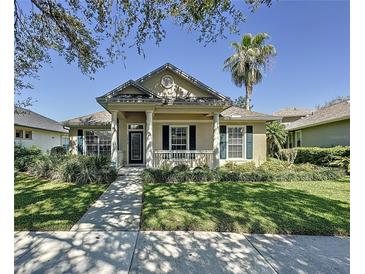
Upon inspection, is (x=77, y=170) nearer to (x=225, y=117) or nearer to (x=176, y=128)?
(x=176, y=128)

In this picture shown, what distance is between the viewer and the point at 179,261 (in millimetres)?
2971

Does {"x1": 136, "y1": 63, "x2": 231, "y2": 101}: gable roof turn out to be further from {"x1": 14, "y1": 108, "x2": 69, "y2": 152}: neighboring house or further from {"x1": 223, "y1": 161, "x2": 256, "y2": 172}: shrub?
{"x1": 14, "y1": 108, "x2": 69, "y2": 152}: neighboring house

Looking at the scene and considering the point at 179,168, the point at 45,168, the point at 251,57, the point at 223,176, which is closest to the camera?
the point at 223,176

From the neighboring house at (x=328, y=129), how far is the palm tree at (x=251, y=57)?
7.29 meters

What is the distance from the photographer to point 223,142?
13211mm

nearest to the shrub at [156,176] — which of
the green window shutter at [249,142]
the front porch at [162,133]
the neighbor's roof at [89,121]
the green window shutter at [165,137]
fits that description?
the front porch at [162,133]

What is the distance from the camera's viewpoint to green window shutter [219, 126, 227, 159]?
516 inches

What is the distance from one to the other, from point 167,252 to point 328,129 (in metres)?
17.6

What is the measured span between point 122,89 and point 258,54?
16647 mm

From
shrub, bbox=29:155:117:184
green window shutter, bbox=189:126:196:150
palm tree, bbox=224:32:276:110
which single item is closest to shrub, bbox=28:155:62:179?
shrub, bbox=29:155:117:184

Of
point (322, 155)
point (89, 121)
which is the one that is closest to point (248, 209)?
point (322, 155)
